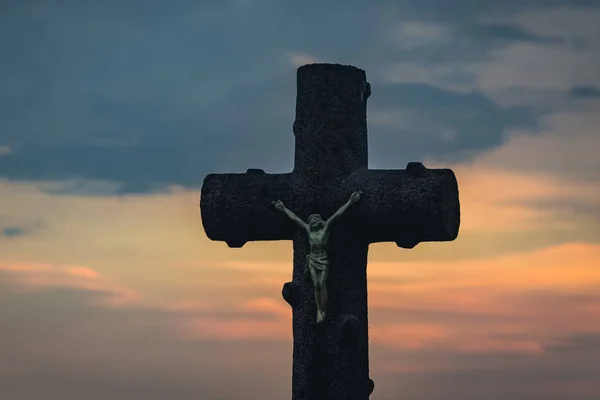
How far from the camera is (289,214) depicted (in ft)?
44.5

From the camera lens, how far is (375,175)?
44.0ft

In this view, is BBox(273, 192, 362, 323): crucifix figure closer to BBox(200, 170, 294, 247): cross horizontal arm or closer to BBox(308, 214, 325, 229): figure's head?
BBox(308, 214, 325, 229): figure's head

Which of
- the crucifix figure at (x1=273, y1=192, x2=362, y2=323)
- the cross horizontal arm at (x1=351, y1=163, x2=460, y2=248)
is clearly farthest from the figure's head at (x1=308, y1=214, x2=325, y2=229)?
the cross horizontal arm at (x1=351, y1=163, x2=460, y2=248)

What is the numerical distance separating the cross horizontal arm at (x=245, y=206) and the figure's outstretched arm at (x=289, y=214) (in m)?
0.07

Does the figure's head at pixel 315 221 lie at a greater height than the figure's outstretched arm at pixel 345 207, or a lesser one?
lesser

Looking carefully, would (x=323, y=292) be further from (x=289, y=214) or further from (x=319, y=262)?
(x=289, y=214)

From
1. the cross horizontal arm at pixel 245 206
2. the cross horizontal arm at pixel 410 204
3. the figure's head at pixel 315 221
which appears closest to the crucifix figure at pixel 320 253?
the figure's head at pixel 315 221

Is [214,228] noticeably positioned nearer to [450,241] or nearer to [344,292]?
[344,292]

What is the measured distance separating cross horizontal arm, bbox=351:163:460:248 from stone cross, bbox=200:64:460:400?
0.03ft

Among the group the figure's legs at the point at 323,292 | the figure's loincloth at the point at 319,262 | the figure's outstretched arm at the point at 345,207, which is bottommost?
the figure's legs at the point at 323,292

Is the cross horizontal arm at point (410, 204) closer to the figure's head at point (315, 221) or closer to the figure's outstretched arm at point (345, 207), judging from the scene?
the figure's outstretched arm at point (345, 207)

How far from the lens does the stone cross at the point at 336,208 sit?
13133 millimetres

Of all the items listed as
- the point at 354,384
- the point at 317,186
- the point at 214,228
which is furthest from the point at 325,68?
Answer: the point at 354,384

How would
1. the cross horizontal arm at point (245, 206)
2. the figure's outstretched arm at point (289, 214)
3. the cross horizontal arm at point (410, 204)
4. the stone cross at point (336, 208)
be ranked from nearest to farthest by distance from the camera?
the cross horizontal arm at point (410, 204) → the stone cross at point (336, 208) → the figure's outstretched arm at point (289, 214) → the cross horizontal arm at point (245, 206)
